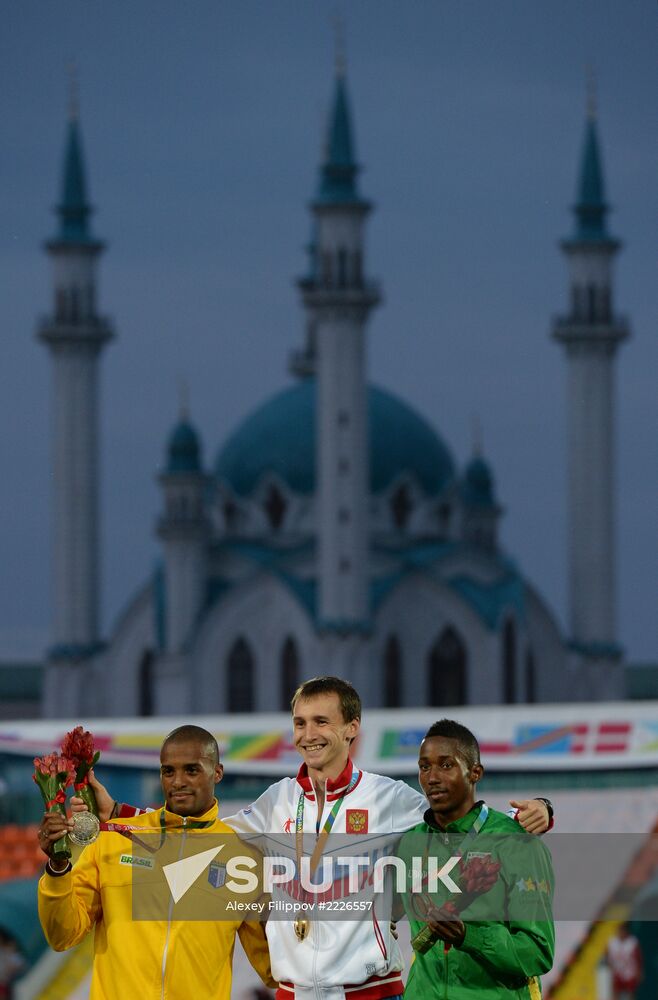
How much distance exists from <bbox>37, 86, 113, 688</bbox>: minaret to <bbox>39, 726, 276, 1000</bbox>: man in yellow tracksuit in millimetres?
32099

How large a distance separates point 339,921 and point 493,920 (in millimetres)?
304

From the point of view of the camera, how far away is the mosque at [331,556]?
35281 mm

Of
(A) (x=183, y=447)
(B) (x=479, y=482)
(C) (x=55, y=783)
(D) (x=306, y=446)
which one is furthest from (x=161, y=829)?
(B) (x=479, y=482)

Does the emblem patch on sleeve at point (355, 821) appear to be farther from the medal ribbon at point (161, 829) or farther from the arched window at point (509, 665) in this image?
the arched window at point (509, 665)

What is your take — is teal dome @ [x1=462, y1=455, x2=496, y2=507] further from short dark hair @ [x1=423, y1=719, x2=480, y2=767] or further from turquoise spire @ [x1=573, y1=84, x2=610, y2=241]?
short dark hair @ [x1=423, y1=719, x2=480, y2=767]

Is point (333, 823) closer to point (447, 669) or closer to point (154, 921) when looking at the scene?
point (154, 921)

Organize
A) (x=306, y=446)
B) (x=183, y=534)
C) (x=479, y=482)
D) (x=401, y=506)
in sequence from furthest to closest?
1. (x=479, y=482)
2. (x=401, y=506)
3. (x=306, y=446)
4. (x=183, y=534)

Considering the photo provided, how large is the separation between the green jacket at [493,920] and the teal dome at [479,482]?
37537 mm

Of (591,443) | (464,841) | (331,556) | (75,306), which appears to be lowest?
(464,841)

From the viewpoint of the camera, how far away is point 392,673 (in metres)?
36.9

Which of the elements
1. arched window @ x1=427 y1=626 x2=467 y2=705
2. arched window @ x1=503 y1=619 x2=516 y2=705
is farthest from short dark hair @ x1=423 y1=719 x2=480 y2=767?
arched window @ x1=503 y1=619 x2=516 y2=705

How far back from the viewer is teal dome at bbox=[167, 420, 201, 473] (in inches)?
1513

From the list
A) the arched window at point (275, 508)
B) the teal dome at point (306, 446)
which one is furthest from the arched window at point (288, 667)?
the teal dome at point (306, 446)

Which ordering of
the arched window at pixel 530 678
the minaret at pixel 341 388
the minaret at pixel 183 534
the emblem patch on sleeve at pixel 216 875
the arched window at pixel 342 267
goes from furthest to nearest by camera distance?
the arched window at pixel 530 678
the minaret at pixel 183 534
the arched window at pixel 342 267
the minaret at pixel 341 388
the emblem patch on sleeve at pixel 216 875
